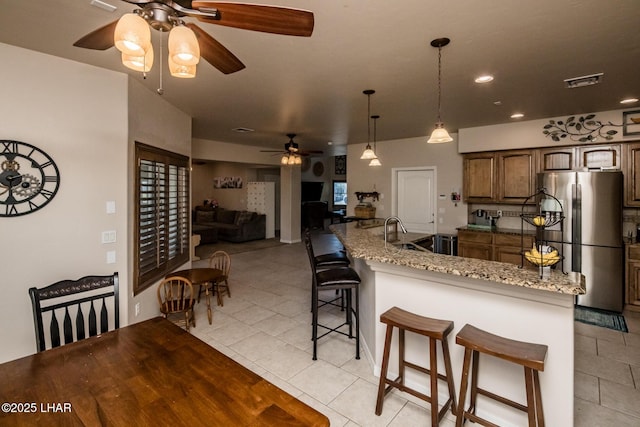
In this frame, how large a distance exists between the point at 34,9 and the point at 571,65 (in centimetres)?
424

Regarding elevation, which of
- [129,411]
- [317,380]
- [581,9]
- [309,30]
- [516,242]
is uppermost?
[581,9]

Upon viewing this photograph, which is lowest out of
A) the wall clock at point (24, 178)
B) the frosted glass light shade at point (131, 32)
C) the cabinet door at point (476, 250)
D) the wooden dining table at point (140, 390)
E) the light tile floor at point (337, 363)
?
the light tile floor at point (337, 363)

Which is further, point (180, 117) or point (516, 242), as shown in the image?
point (516, 242)

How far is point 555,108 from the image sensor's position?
4.15 metres

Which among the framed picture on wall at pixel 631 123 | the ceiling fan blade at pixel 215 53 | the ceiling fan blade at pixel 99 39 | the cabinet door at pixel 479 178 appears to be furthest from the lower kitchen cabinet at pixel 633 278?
the ceiling fan blade at pixel 99 39

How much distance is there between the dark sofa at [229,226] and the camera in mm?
9086

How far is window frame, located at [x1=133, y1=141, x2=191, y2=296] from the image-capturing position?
3.41 metres

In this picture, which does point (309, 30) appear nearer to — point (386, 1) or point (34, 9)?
point (386, 1)

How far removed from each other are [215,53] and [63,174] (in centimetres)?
213

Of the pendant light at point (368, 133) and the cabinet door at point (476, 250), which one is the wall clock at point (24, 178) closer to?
the pendant light at point (368, 133)

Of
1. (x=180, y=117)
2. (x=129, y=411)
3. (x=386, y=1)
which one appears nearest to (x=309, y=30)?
(x=386, y=1)

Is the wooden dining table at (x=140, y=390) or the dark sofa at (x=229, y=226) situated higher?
the dark sofa at (x=229, y=226)

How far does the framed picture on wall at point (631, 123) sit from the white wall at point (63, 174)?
20.3 ft

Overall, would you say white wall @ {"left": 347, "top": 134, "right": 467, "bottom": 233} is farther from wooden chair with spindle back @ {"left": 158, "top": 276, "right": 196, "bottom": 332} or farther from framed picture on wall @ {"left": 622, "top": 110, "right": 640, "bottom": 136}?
wooden chair with spindle back @ {"left": 158, "top": 276, "right": 196, "bottom": 332}
